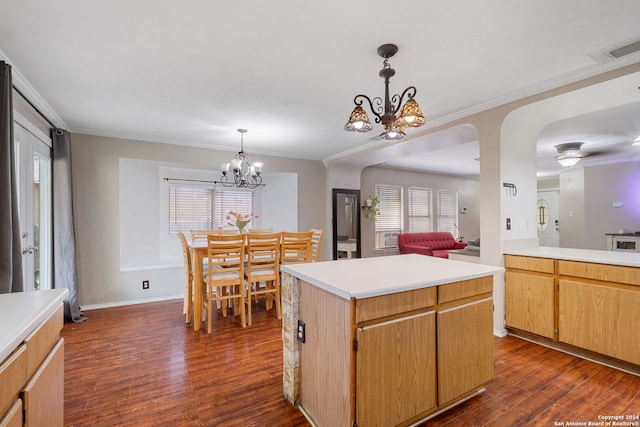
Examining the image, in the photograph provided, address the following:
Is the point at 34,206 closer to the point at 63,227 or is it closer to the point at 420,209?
the point at 63,227

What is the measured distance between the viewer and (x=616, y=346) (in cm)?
236

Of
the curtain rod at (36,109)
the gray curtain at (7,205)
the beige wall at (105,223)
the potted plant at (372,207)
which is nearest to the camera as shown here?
the gray curtain at (7,205)

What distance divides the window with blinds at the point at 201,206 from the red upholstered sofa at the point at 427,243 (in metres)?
3.79

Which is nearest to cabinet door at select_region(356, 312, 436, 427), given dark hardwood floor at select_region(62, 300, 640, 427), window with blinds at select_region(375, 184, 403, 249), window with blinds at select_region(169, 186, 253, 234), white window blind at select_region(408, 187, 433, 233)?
dark hardwood floor at select_region(62, 300, 640, 427)

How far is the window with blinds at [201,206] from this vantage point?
18.1 ft

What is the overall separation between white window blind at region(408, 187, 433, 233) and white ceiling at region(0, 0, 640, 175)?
429 centimetres

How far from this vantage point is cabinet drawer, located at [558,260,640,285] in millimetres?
2291

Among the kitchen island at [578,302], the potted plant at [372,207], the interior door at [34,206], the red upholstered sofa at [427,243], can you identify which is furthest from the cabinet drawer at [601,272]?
the interior door at [34,206]

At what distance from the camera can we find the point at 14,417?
0.95 meters

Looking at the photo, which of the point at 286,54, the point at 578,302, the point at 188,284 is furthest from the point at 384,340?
the point at 188,284

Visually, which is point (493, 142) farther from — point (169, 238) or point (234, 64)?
point (169, 238)

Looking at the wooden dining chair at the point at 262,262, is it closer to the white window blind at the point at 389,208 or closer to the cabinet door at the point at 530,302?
the cabinet door at the point at 530,302

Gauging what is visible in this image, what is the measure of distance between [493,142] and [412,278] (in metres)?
2.17

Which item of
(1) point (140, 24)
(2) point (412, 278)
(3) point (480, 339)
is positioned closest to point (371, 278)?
(2) point (412, 278)
